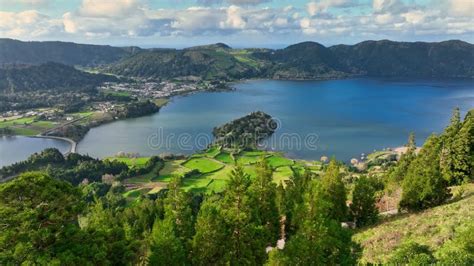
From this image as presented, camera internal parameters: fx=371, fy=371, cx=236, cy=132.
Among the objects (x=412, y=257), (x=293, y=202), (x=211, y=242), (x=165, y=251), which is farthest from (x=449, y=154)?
(x=165, y=251)

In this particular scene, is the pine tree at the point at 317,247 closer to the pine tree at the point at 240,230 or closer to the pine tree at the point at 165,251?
Answer: the pine tree at the point at 240,230

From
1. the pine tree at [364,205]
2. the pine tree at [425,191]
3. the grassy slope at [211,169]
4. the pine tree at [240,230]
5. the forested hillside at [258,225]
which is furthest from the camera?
the grassy slope at [211,169]

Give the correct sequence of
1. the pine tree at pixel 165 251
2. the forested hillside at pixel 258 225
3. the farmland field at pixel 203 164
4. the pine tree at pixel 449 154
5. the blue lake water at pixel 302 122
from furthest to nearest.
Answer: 1. the blue lake water at pixel 302 122
2. the farmland field at pixel 203 164
3. the pine tree at pixel 449 154
4. the pine tree at pixel 165 251
5. the forested hillside at pixel 258 225

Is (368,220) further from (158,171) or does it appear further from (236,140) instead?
(236,140)

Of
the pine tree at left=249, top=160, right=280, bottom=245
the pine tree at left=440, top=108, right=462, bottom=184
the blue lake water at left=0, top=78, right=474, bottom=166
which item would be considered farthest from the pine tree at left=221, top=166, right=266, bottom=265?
the blue lake water at left=0, top=78, right=474, bottom=166

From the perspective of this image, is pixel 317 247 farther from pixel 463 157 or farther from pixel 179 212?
pixel 463 157

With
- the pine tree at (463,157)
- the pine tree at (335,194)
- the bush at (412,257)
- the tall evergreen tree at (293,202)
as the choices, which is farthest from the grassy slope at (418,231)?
the pine tree at (463,157)
